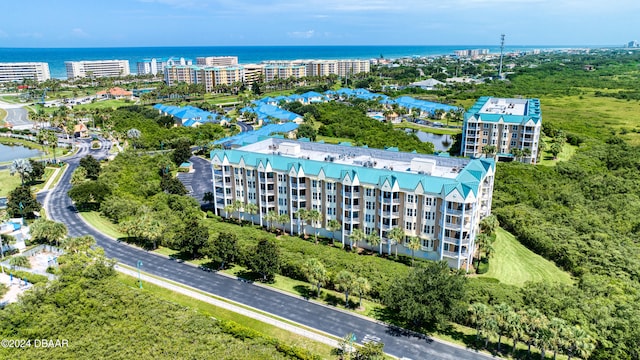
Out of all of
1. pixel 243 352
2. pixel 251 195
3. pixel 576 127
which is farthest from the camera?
pixel 576 127

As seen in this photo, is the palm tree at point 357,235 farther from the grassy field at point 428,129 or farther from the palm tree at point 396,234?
the grassy field at point 428,129

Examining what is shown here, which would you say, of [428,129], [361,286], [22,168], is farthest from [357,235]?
[428,129]

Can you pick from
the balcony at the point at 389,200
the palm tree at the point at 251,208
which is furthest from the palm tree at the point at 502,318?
the palm tree at the point at 251,208

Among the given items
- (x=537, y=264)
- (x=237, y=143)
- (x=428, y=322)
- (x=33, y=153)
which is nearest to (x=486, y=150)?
(x=537, y=264)

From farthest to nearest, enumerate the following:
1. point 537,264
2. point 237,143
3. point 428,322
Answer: point 237,143, point 537,264, point 428,322

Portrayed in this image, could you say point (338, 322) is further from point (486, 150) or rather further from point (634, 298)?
point (486, 150)

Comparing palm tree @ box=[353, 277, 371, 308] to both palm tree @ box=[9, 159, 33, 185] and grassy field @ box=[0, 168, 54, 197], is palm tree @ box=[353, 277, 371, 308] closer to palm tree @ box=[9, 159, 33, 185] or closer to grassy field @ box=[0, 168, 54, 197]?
grassy field @ box=[0, 168, 54, 197]
